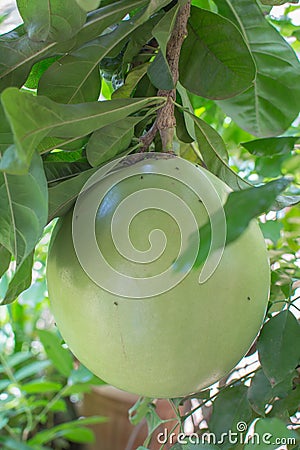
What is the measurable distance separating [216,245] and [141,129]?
0.73 ft

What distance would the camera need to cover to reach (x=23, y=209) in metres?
0.34

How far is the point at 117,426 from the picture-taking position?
6.07 ft

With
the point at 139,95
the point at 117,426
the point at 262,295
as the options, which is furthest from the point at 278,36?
the point at 117,426

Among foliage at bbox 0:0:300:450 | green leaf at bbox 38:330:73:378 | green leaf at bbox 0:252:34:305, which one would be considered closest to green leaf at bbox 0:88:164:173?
foliage at bbox 0:0:300:450

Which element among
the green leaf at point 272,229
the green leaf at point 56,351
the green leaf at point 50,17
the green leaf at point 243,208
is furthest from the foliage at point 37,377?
the green leaf at point 243,208

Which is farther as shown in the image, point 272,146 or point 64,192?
point 272,146

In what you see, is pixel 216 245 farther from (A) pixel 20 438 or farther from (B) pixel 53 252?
(A) pixel 20 438

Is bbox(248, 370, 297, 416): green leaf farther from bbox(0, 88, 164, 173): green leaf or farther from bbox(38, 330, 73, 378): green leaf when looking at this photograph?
bbox(38, 330, 73, 378): green leaf

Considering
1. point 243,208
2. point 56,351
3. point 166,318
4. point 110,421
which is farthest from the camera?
point 110,421

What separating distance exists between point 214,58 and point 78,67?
106mm

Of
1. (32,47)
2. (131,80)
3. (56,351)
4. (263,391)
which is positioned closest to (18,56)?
(32,47)

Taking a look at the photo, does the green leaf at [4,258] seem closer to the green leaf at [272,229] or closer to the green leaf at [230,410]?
the green leaf at [230,410]

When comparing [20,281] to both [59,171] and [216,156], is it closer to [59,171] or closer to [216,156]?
[59,171]

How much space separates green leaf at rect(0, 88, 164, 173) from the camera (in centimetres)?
27
